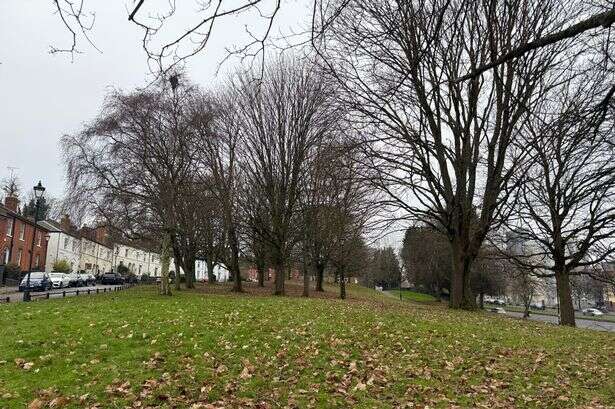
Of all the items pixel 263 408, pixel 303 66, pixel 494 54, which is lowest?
pixel 263 408

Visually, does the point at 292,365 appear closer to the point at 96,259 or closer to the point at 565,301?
the point at 565,301

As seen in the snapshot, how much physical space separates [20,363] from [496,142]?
16.3 metres

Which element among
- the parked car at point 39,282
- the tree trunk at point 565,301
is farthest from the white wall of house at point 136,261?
the tree trunk at point 565,301

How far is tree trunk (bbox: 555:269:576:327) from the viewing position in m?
24.0

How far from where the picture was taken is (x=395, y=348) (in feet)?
31.7

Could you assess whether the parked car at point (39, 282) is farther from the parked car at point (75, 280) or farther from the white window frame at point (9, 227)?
the white window frame at point (9, 227)

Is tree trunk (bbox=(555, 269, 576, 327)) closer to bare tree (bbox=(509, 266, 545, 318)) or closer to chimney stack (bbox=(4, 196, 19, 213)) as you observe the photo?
bare tree (bbox=(509, 266, 545, 318))

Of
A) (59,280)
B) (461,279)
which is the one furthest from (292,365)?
(59,280)

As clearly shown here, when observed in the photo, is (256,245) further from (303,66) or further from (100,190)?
(303,66)

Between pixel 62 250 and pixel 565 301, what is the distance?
2448 inches

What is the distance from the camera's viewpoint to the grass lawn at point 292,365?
6699 millimetres

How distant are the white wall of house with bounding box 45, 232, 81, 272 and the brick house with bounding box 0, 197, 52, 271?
3.94 meters

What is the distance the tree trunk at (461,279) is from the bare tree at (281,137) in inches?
360

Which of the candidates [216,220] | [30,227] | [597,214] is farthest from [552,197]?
[30,227]
